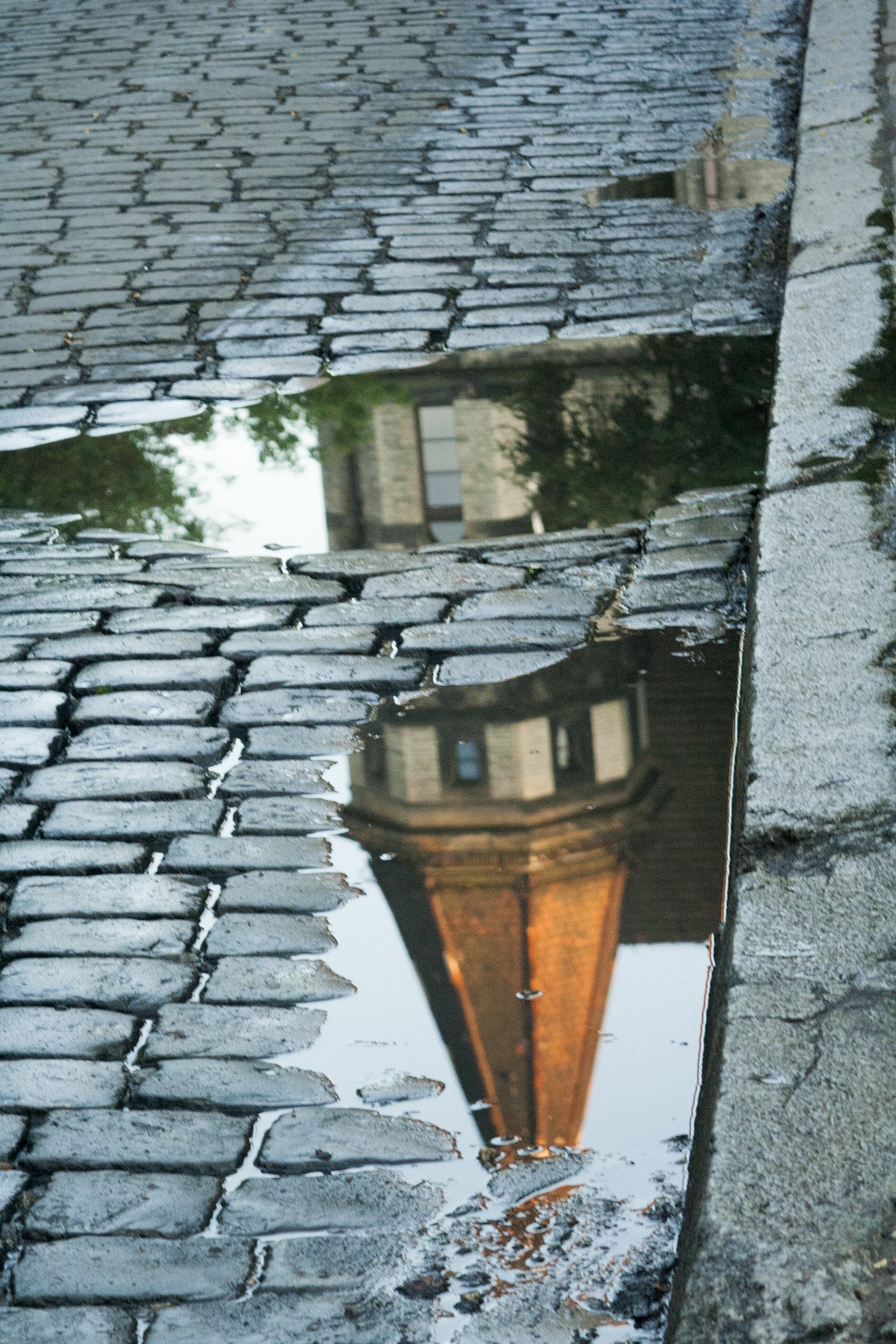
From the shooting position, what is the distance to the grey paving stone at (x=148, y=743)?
343cm

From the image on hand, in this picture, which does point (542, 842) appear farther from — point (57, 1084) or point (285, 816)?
point (57, 1084)

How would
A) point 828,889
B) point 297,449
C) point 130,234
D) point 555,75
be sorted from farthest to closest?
1. point 555,75
2. point 130,234
3. point 297,449
4. point 828,889

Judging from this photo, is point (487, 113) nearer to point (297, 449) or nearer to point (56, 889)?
point (297, 449)

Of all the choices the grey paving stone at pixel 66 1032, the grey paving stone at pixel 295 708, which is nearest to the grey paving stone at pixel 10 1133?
the grey paving stone at pixel 66 1032

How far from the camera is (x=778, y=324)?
222 inches

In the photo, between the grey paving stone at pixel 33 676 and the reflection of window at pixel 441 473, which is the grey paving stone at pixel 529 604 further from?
the grey paving stone at pixel 33 676

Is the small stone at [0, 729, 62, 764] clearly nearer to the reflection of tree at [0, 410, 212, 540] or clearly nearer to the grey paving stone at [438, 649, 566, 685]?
the grey paving stone at [438, 649, 566, 685]

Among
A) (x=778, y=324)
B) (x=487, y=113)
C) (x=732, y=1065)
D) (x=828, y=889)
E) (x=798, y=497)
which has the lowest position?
(x=732, y=1065)

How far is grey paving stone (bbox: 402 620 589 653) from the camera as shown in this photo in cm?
386

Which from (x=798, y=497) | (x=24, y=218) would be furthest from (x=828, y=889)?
(x=24, y=218)

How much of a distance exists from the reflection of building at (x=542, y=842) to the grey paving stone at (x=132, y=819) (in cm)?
31

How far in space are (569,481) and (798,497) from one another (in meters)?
0.98

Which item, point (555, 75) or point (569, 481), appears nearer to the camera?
point (569, 481)

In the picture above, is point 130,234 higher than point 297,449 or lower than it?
higher
